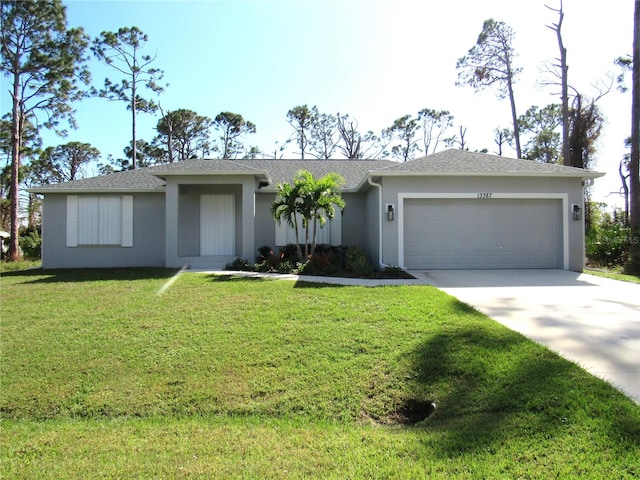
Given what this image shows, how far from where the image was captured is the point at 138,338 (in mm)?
5195

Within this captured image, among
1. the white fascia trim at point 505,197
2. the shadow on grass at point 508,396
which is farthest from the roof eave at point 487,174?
the shadow on grass at point 508,396

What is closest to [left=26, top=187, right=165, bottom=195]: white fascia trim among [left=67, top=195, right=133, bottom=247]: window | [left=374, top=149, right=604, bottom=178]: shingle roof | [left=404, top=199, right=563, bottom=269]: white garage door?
[left=67, top=195, right=133, bottom=247]: window

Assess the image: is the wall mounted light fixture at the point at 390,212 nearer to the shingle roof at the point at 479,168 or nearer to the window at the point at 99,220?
the shingle roof at the point at 479,168

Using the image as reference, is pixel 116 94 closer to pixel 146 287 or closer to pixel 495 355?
pixel 146 287

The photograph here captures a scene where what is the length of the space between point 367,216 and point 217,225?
5.29m

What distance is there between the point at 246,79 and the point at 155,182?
239 inches

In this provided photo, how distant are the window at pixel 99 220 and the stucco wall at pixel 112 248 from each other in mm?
188

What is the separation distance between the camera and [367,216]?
13.7m

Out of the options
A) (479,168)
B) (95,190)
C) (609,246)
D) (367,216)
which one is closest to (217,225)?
(95,190)

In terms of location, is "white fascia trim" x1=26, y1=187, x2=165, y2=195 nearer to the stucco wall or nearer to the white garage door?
the stucco wall

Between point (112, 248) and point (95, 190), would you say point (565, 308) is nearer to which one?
point (112, 248)

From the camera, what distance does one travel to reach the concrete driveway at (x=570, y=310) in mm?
4062

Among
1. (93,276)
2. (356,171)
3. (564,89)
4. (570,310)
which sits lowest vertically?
(570,310)

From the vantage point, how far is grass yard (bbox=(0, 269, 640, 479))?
268 centimetres
